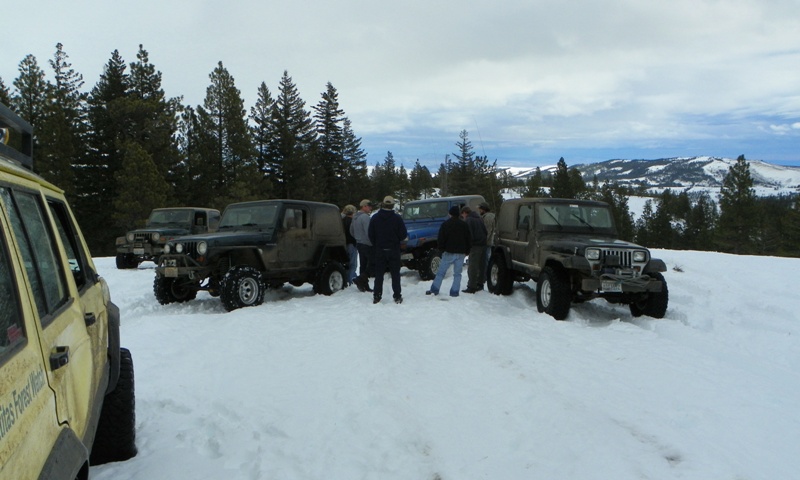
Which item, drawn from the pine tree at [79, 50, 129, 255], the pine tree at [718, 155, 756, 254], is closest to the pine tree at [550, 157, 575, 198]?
the pine tree at [718, 155, 756, 254]

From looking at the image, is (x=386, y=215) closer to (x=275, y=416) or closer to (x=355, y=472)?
(x=275, y=416)

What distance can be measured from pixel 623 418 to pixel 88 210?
1441 inches

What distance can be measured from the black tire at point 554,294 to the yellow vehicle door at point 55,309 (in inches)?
260

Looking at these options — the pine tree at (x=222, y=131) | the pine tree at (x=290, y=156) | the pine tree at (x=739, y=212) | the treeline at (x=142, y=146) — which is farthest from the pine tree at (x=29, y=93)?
the pine tree at (x=739, y=212)

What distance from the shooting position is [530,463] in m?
3.59

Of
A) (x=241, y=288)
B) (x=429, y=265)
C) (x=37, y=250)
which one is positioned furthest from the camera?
(x=429, y=265)

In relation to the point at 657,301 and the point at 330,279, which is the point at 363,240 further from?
the point at 657,301

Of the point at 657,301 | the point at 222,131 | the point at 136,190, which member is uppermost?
the point at 222,131

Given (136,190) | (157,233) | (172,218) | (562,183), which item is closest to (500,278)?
(157,233)

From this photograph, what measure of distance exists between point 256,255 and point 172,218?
8.39 meters

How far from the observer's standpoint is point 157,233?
1523cm

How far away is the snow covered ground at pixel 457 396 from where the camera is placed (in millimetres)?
3574

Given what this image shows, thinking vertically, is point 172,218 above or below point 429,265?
above

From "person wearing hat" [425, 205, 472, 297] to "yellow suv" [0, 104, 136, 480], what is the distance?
6.90 m
